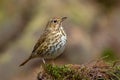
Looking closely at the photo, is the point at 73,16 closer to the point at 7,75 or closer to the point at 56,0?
the point at 56,0

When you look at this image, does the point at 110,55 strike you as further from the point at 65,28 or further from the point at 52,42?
the point at 52,42

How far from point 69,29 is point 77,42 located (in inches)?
21.9

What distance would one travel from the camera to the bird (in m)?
9.62

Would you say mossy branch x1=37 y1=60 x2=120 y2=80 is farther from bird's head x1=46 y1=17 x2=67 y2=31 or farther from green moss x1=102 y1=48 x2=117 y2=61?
green moss x1=102 y1=48 x2=117 y2=61

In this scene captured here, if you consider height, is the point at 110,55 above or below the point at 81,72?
below

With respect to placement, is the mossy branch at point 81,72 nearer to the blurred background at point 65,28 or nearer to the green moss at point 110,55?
the green moss at point 110,55

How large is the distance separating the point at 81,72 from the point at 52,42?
2.27 meters

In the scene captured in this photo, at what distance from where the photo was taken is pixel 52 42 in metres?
9.83

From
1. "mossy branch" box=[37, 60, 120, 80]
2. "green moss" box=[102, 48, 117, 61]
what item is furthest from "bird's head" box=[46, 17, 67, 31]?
"mossy branch" box=[37, 60, 120, 80]

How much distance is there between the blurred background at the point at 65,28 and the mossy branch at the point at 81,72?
7.49m

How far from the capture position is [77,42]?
16359 mm

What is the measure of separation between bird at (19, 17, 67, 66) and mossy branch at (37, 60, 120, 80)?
5.70ft

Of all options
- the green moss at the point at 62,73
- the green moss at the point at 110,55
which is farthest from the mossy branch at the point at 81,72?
the green moss at the point at 110,55

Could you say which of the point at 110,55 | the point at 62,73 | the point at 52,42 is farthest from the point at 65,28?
the point at 62,73
